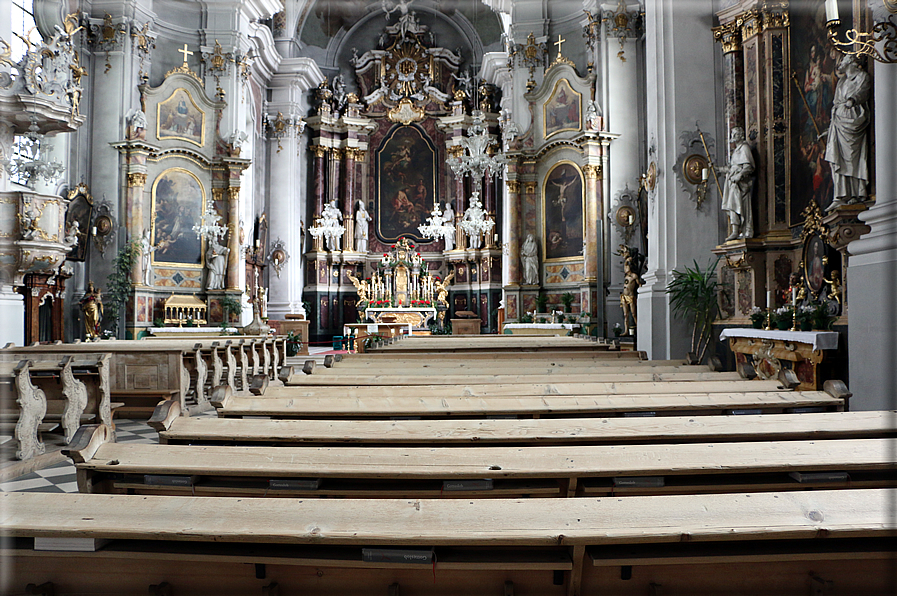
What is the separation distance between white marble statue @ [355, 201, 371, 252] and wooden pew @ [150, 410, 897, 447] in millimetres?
18575

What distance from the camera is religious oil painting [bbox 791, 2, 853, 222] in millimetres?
6602

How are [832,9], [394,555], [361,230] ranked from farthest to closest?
[361,230] < [832,9] < [394,555]

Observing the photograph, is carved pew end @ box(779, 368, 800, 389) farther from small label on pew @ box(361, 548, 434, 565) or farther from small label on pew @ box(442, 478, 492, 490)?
small label on pew @ box(361, 548, 434, 565)

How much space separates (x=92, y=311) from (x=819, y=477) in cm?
1389

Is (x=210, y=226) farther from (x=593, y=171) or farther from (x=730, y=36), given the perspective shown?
(x=730, y=36)

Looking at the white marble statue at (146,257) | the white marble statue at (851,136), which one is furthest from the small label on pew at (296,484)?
the white marble statue at (146,257)

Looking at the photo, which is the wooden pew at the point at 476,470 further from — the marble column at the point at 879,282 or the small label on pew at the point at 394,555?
the marble column at the point at 879,282

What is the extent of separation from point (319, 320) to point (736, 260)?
49.0 ft

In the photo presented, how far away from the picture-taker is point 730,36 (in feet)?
26.9

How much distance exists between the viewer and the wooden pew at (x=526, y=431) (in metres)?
2.34

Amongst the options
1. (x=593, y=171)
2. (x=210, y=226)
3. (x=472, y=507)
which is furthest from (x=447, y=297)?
(x=472, y=507)

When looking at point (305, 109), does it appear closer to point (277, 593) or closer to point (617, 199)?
point (617, 199)

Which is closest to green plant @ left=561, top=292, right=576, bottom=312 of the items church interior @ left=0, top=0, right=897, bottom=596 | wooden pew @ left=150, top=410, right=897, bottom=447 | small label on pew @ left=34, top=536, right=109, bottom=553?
church interior @ left=0, top=0, right=897, bottom=596

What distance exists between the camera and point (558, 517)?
1.44 meters
